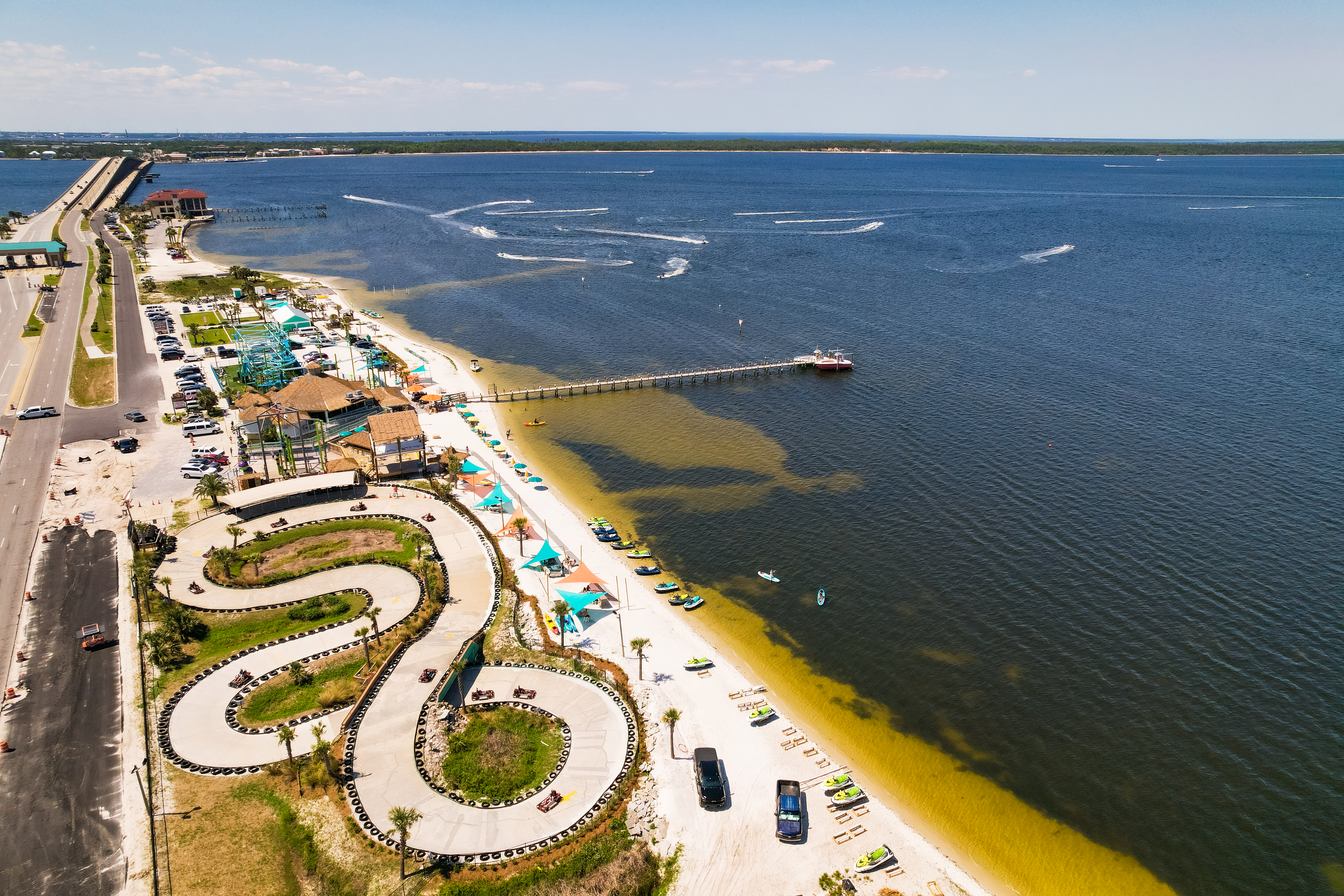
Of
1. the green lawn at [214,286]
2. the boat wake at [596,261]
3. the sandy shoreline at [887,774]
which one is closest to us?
the sandy shoreline at [887,774]

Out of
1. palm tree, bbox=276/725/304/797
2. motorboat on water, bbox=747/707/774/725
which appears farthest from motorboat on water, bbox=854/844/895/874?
palm tree, bbox=276/725/304/797

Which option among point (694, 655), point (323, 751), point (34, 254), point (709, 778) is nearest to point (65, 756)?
point (323, 751)

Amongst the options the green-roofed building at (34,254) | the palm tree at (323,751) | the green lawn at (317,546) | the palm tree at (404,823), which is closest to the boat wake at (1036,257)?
the green lawn at (317,546)

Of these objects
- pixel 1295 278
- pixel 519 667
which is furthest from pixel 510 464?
pixel 1295 278

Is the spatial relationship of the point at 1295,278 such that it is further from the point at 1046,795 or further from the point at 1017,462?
the point at 1046,795

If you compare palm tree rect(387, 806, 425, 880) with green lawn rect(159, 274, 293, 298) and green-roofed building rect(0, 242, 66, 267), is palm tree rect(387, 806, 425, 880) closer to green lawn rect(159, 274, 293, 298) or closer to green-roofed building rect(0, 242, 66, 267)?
green lawn rect(159, 274, 293, 298)

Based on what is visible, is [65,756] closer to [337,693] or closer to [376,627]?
[337,693]

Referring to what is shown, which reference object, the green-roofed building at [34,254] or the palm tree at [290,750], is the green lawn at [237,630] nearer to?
the palm tree at [290,750]
